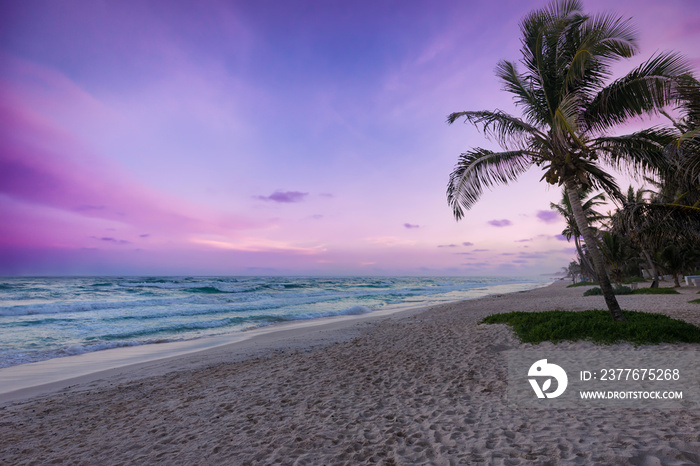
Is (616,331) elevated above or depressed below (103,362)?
above

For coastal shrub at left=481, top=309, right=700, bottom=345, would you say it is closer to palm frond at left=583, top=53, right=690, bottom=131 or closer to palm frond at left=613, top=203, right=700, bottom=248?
palm frond at left=613, top=203, right=700, bottom=248

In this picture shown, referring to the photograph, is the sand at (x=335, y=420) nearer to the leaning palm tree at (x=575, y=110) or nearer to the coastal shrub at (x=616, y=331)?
the coastal shrub at (x=616, y=331)

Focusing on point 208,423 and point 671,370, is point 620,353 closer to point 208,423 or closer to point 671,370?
point 671,370

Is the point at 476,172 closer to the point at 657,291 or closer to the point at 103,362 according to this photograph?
the point at 103,362

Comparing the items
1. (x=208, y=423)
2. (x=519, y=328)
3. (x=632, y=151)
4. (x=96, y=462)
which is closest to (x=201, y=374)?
(x=208, y=423)

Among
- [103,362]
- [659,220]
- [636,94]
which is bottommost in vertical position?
[103,362]

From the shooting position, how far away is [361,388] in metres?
6.15

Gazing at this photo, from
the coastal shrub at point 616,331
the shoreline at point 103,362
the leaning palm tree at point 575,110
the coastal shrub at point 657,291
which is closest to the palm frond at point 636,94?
the leaning palm tree at point 575,110

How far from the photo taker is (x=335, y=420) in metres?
4.81

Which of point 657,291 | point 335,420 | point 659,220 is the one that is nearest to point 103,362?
point 335,420

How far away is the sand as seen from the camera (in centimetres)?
369

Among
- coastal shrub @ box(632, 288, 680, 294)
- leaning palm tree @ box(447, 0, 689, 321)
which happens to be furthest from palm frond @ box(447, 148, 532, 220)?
coastal shrub @ box(632, 288, 680, 294)

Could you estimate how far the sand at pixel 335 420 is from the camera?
3686 millimetres

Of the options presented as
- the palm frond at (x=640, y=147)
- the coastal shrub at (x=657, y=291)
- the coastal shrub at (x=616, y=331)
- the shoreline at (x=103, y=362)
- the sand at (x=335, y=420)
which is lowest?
the shoreline at (x=103, y=362)
